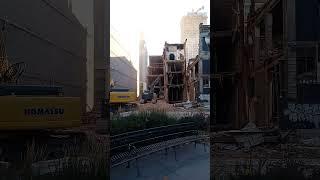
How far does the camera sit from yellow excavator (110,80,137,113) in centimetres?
351

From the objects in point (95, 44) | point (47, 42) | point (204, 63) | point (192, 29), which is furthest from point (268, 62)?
point (47, 42)

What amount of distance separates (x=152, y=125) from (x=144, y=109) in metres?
0.13

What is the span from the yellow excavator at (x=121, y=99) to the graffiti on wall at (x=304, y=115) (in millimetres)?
1132

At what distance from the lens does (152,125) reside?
3.53m

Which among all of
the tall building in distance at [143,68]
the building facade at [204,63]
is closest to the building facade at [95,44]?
the tall building in distance at [143,68]

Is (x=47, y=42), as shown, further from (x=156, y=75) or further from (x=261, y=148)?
(x=261, y=148)

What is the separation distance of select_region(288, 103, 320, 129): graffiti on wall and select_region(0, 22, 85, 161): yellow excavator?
60.2 inches

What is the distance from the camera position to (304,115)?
350cm

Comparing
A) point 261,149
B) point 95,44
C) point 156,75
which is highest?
point 95,44

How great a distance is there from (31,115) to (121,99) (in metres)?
0.64

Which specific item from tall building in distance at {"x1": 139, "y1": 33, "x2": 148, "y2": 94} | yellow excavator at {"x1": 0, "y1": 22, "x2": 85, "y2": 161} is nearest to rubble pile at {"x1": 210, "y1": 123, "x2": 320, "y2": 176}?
tall building in distance at {"x1": 139, "y1": 33, "x2": 148, "y2": 94}

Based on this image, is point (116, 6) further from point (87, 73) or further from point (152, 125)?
point (152, 125)

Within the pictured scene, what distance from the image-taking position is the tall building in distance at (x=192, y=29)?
352 centimetres

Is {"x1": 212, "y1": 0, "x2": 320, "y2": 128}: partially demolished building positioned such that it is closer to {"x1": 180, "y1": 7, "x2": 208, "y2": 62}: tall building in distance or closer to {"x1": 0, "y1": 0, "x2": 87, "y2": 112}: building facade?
{"x1": 180, "y1": 7, "x2": 208, "y2": 62}: tall building in distance
